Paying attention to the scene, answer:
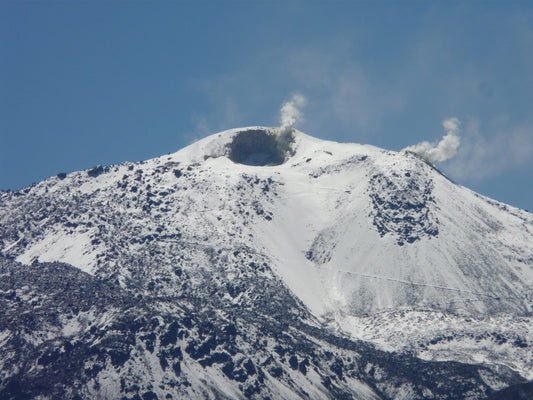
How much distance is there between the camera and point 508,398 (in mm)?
189875

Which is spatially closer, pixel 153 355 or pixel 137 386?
pixel 137 386

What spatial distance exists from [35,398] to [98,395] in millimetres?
13698

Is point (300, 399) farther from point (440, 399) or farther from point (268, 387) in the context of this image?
point (440, 399)

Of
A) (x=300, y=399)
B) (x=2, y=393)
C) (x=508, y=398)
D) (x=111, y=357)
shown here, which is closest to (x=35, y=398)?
(x=2, y=393)

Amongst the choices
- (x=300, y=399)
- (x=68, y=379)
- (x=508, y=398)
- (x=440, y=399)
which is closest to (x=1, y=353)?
(x=68, y=379)

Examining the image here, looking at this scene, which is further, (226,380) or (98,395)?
(226,380)

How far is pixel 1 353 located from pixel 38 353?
354 inches

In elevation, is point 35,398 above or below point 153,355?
below

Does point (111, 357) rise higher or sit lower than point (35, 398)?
higher

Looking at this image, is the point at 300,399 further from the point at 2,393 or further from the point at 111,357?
the point at 2,393

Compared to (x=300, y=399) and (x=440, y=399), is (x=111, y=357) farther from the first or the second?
(x=440, y=399)

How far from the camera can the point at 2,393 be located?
181500 millimetres

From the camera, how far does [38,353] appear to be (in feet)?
650

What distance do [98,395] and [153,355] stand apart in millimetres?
19486
